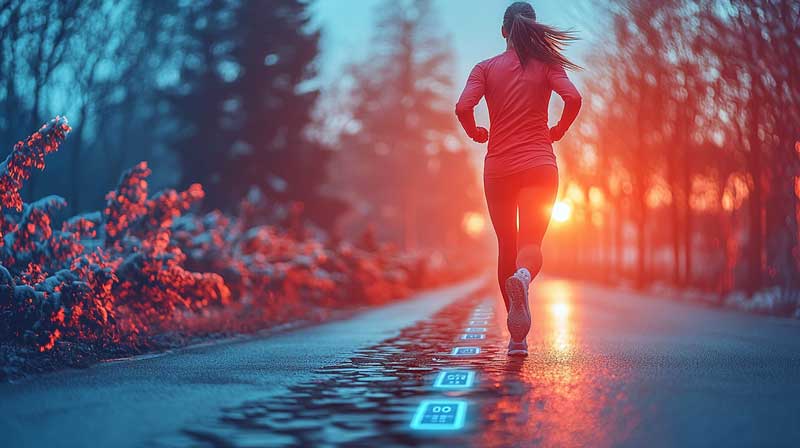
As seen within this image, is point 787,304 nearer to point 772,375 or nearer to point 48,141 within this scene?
point 772,375

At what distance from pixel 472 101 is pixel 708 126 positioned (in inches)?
892

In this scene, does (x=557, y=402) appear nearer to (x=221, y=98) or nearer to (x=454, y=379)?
(x=454, y=379)

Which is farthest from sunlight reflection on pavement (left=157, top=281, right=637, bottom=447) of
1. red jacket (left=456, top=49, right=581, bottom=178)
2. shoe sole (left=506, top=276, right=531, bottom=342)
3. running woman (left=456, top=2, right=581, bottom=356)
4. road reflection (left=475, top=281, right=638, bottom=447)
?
red jacket (left=456, top=49, right=581, bottom=178)

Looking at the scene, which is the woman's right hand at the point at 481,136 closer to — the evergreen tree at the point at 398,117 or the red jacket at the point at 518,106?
the red jacket at the point at 518,106

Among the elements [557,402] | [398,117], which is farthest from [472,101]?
[398,117]

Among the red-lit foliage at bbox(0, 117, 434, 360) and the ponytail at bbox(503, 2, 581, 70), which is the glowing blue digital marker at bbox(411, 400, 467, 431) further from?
the red-lit foliage at bbox(0, 117, 434, 360)

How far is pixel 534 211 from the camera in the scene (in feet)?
25.6

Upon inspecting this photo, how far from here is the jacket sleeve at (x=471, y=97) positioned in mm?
7816

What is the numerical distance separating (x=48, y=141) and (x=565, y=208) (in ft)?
200

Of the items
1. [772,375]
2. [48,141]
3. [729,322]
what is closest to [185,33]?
[729,322]

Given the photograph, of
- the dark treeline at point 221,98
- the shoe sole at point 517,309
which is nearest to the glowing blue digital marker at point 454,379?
the shoe sole at point 517,309

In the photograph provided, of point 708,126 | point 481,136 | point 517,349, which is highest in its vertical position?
point 708,126

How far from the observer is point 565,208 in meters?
67.4

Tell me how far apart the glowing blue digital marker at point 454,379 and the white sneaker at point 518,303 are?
0.89 m
